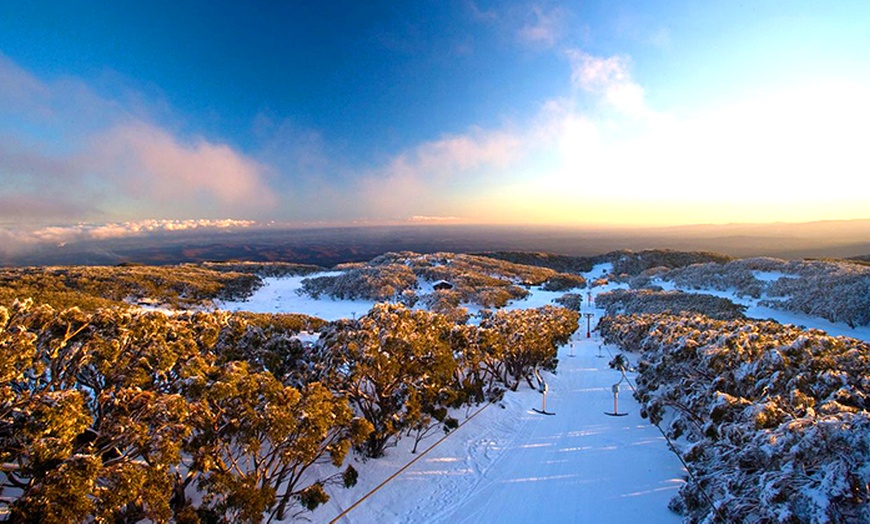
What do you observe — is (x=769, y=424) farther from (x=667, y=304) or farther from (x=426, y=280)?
(x=426, y=280)

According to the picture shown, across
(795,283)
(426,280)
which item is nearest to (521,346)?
(426,280)

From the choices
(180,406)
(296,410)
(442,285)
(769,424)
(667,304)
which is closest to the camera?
(180,406)

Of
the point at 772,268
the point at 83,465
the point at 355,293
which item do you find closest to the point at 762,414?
the point at 83,465

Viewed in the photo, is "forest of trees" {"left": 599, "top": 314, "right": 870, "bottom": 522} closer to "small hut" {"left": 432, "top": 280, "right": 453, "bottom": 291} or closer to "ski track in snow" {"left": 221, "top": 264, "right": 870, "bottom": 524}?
"ski track in snow" {"left": 221, "top": 264, "right": 870, "bottom": 524}

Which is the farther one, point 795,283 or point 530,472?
point 795,283

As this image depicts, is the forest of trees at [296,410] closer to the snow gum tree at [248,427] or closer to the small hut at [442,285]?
the snow gum tree at [248,427]

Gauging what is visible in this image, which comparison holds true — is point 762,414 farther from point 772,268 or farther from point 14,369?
point 772,268

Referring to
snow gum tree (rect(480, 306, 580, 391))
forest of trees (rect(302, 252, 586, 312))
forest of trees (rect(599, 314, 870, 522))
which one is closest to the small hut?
forest of trees (rect(302, 252, 586, 312))
